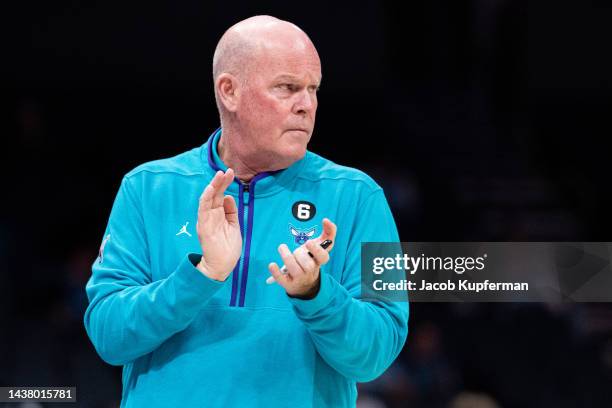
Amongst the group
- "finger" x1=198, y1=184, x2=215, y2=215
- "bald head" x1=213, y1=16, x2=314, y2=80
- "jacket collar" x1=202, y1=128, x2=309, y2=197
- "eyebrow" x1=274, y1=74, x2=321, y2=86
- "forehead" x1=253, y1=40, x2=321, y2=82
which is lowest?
"finger" x1=198, y1=184, x2=215, y2=215

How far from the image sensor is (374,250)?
286 cm

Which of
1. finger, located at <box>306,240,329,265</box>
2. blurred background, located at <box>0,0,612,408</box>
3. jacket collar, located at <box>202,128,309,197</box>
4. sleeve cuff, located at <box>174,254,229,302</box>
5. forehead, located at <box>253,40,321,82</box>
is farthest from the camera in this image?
blurred background, located at <box>0,0,612,408</box>

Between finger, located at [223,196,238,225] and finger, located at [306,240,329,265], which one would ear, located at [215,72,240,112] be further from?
finger, located at [306,240,329,265]

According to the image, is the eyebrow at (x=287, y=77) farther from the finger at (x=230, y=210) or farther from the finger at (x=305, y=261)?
the finger at (x=305, y=261)

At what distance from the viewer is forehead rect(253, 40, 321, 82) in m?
2.76

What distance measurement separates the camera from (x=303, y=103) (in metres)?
2.76

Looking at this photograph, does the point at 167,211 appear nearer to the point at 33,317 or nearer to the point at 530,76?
the point at 33,317

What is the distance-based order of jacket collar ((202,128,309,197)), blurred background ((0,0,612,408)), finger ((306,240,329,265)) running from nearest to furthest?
finger ((306,240,329,265))
jacket collar ((202,128,309,197))
blurred background ((0,0,612,408))

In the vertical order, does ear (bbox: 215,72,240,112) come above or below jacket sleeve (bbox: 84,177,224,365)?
above

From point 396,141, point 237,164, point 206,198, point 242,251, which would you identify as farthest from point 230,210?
point 396,141

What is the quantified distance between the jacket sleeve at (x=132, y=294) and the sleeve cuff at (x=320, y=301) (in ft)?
0.75

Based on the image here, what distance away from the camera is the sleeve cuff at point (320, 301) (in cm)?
249

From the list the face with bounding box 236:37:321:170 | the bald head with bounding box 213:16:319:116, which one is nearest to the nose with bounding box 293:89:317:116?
the face with bounding box 236:37:321:170

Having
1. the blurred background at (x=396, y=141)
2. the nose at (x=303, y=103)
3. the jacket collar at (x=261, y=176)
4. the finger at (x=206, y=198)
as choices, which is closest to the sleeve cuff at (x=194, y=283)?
the finger at (x=206, y=198)
